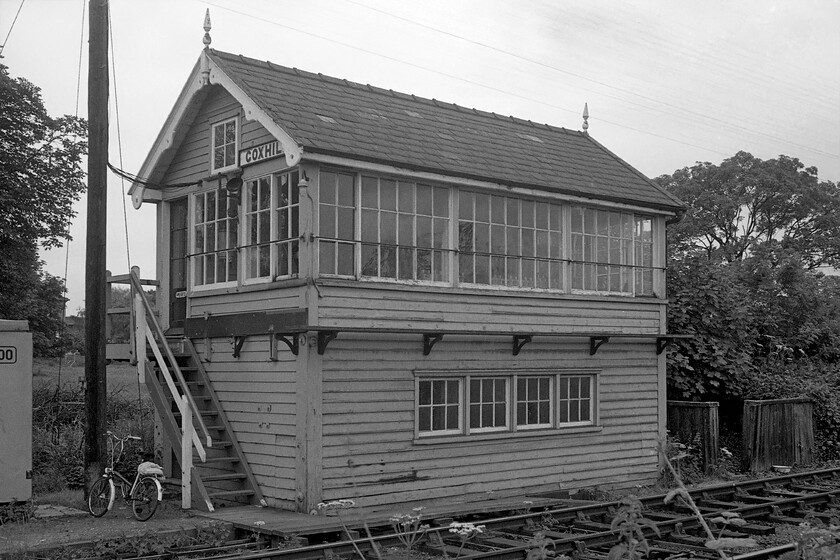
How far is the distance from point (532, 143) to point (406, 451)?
6.76m

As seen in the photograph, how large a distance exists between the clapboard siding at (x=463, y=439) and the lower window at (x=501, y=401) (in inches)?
6.4

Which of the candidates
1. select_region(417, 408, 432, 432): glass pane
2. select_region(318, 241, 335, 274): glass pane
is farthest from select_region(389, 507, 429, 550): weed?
select_region(318, 241, 335, 274): glass pane

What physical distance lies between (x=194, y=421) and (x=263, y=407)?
1.10 metres

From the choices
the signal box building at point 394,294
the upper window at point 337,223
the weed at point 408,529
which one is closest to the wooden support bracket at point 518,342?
the signal box building at point 394,294

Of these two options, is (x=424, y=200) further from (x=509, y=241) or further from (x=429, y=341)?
(x=429, y=341)

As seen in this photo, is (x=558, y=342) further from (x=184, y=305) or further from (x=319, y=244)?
(x=184, y=305)

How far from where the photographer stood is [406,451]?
1393 cm

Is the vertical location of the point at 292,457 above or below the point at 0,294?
below

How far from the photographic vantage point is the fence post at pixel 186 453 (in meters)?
12.7

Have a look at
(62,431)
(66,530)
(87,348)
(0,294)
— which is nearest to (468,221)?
(87,348)

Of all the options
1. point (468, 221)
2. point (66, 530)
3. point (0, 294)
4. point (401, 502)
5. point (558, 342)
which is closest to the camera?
point (66, 530)

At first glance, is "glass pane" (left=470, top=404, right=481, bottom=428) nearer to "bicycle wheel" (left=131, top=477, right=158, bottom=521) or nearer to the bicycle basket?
the bicycle basket

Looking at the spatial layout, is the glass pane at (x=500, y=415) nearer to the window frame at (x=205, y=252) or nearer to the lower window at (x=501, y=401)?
the lower window at (x=501, y=401)

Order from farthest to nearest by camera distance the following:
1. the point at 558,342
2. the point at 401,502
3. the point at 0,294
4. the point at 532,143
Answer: the point at 0,294
the point at 532,143
the point at 558,342
the point at 401,502
